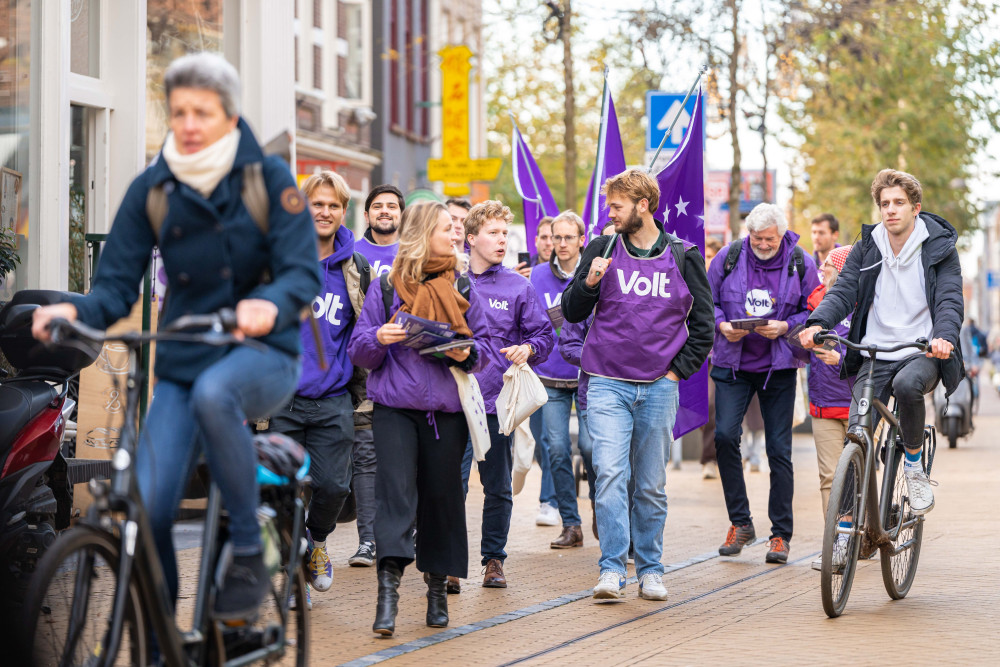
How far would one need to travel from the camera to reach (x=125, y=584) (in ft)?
13.7

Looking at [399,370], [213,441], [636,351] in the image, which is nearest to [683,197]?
[636,351]

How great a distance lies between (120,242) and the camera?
15.2 ft

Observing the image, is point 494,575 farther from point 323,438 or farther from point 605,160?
point 605,160

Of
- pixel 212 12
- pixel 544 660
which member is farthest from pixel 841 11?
pixel 544 660

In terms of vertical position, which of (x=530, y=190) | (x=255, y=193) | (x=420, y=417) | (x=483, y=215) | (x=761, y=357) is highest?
(x=530, y=190)

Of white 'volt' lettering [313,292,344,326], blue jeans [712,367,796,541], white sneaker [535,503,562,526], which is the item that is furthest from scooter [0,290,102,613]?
white sneaker [535,503,562,526]

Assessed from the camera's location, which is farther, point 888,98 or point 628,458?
point 888,98

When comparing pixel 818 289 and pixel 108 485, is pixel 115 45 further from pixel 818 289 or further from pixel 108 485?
pixel 108 485

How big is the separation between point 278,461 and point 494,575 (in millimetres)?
3387

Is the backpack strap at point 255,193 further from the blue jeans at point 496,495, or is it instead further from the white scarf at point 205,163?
the blue jeans at point 496,495

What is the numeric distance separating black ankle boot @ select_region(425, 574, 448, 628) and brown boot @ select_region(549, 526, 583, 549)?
2.94 metres

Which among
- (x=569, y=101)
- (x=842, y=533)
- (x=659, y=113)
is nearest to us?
(x=842, y=533)

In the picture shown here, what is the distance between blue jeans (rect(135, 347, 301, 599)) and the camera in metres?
4.36

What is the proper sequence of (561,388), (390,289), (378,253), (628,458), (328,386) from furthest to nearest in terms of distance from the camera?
(561,388) < (378,253) < (628,458) < (328,386) < (390,289)
